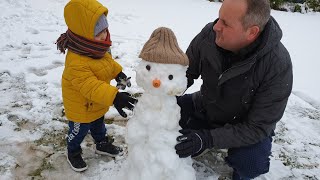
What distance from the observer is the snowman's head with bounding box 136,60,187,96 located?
5.66ft

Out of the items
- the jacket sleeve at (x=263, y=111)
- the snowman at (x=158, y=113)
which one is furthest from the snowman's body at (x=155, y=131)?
the jacket sleeve at (x=263, y=111)

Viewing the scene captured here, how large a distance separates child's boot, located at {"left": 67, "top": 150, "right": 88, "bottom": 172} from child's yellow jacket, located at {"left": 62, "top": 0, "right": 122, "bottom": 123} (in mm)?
360

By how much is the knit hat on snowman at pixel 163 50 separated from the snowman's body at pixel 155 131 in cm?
5

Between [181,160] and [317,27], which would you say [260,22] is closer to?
[181,160]

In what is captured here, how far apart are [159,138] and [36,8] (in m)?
4.53

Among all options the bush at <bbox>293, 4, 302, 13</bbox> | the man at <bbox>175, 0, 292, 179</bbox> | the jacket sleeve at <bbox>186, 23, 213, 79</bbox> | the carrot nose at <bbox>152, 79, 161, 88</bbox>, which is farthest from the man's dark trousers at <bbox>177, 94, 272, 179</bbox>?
the bush at <bbox>293, 4, 302, 13</bbox>

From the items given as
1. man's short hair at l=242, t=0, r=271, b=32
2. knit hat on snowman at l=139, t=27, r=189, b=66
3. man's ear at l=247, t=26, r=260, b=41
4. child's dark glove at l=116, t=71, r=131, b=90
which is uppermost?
man's short hair at l=242, t=0, r=271, b=32

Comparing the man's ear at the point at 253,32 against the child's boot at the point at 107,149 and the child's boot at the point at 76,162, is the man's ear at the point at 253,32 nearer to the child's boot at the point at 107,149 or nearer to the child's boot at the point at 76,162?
the child's boot at the point at 107,149

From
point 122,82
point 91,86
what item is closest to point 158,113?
point 91,86

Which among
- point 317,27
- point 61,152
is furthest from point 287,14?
point 61,152

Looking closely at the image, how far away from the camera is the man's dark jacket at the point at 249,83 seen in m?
2.08

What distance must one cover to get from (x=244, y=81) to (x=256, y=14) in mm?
426

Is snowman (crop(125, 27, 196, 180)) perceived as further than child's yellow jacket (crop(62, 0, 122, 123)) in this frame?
No

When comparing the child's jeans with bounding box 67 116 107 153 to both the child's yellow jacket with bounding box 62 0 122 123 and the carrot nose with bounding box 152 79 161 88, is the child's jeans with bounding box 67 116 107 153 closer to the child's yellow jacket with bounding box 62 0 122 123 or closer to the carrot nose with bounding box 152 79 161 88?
the child's yellow jacket with bounding box 62 0 122 123
